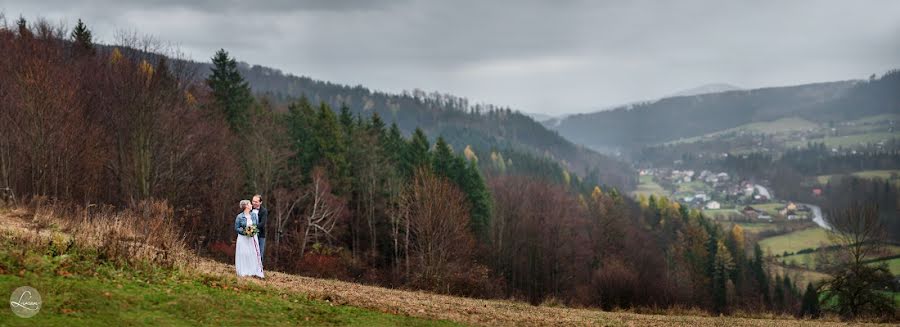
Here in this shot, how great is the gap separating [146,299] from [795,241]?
16477cm

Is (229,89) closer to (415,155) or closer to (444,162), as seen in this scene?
(415,155)

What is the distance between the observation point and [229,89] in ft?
181

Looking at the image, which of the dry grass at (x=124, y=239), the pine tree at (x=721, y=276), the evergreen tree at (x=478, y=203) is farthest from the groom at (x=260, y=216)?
the pine tree at (x=721, y=276)

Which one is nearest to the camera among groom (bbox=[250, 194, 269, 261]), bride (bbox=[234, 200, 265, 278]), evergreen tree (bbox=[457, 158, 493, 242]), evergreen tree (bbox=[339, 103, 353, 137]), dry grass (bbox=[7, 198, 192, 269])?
dry grass (bbox=[7, 198, 192, 269])

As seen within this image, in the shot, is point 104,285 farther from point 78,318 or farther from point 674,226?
point 674,226

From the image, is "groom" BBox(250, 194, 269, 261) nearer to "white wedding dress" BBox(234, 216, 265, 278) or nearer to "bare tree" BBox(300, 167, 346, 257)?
"white wedding dress" BBox(234, 216, 265, 278)

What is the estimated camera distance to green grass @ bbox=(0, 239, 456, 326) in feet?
31.4

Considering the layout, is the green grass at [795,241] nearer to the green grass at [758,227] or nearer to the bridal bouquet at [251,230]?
the green grass at [758,227]

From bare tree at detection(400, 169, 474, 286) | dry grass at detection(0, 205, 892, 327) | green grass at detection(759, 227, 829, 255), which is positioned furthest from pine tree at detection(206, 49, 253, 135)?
green grass at detection(759, 227, 829, 255)

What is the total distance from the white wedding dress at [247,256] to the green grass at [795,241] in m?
144

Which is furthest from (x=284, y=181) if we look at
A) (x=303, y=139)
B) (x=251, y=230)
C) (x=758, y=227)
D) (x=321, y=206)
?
(x=758, y=227)

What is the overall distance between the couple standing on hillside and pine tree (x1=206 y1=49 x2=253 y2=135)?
40022mm

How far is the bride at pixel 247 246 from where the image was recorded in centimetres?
1585

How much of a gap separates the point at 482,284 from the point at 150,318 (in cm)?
3215
